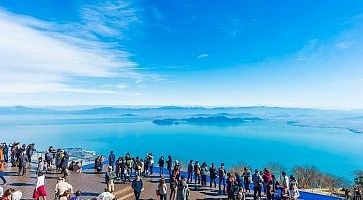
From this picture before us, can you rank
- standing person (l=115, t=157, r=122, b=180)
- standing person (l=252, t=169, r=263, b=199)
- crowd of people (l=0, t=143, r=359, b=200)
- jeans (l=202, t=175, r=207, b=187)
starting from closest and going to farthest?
crowd of people (l=0, t=143, r=359, b=200), standing person (l=252, t=169, r=263, b=199), jeans (l=202, t=175, r=207, b=187), standing person (l=115, t=157, r=122, b=180)

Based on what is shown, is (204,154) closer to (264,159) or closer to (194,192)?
(264,159)

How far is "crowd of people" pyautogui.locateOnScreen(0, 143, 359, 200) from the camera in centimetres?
1134

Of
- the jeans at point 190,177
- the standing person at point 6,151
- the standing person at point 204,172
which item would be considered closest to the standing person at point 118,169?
the jeans at point 190,177

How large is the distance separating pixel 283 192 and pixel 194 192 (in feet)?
15.0

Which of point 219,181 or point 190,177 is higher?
point 219,181

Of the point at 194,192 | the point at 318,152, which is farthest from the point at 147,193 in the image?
the point at 318,152

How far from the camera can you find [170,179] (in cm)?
1495

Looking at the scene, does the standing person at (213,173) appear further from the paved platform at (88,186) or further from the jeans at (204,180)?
the paved platform at (88,186)

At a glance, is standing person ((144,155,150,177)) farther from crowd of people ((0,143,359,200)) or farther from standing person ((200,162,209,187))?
standing person ((200,162,209,187))

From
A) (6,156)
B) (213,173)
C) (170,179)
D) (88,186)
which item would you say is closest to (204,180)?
(213,173)

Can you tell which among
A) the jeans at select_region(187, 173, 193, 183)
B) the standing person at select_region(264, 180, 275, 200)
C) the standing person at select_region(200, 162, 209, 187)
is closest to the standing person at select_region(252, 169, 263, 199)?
the standing person at select_region(264, 180, 275, 200)

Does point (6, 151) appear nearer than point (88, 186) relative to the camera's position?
No

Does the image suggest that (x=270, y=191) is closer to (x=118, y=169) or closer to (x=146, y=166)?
(x=146, y=166)

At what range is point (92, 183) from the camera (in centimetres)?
1659
